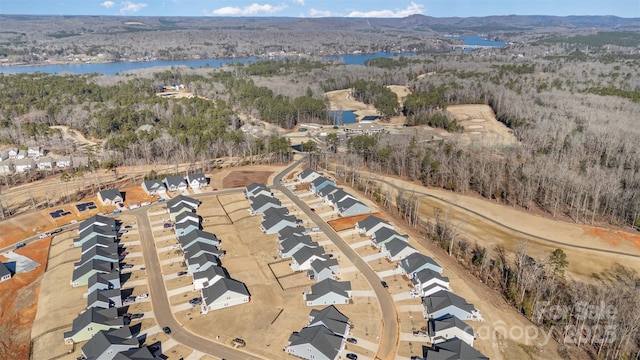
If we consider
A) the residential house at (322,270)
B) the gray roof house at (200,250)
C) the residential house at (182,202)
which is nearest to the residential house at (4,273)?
the gray roof house at (200,250)

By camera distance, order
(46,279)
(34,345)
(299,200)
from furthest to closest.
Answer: (299,200)
(46,279)
(34,345)

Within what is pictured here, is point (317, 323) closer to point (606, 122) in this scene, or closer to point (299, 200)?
point (299, 200)

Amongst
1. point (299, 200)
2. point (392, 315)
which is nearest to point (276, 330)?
point (392, 315)

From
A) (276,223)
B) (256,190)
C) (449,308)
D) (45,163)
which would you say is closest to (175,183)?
(256,190)

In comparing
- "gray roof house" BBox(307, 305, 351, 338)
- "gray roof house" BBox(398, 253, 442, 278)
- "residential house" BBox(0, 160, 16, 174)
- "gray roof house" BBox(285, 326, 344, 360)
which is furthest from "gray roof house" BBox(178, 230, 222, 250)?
"residential house" BBox(0, 160, 16, 174)

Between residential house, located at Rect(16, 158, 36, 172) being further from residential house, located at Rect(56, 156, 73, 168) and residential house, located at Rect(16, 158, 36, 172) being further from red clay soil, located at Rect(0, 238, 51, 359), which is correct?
red clay soil, located at Rect(0, 238, 51, 359)

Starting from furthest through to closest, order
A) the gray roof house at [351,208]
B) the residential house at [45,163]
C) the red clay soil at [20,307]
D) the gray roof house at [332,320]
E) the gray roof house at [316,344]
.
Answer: the residential house at [45,163], the gray roof house at [351,208], the gray roof house at [332,320], the red clay soil at [20,307], the gray roof house at [316,344]

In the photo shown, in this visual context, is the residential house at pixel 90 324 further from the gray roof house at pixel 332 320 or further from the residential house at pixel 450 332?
the residential house at pixel 450 332
